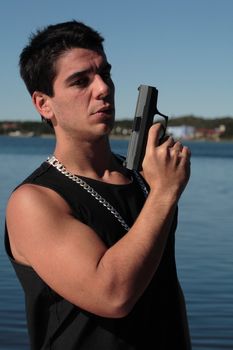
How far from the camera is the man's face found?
2.60m

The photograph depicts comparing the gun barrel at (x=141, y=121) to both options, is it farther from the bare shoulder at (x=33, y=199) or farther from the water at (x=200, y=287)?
the water at (x=200, y=287)

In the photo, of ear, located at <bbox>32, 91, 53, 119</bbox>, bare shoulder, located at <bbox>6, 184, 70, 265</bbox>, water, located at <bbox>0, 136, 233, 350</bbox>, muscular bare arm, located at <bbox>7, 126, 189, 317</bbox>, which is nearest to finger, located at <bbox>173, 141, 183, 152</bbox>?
muscular bare arm, located at <bbox>7, 126, 189, 317</bbox>

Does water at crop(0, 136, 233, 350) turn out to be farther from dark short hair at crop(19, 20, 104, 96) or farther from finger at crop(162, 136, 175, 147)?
finger at crop(162, 136, 175, 147)

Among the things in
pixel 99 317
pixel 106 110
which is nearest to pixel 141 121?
pixel 106 110

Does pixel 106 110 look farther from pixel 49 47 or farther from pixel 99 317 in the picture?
pixel 99 317

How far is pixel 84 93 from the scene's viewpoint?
8.60ft

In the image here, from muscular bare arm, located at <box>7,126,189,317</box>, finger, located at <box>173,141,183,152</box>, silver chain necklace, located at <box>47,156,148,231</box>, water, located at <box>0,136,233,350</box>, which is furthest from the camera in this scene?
water, located at <box>0,136,233,350</box>

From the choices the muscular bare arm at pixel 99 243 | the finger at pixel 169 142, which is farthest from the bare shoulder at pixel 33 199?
the finger at pixel 169 142

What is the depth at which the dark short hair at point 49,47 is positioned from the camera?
269 centimetres

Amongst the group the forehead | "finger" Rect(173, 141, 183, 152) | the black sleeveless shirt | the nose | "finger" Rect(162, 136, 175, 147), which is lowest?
the black sleeveless shirt

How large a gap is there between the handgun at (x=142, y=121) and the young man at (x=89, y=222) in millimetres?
54

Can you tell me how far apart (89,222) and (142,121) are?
346mm

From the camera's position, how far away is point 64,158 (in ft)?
8.87

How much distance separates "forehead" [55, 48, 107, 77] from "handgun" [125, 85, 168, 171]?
0.60ft
